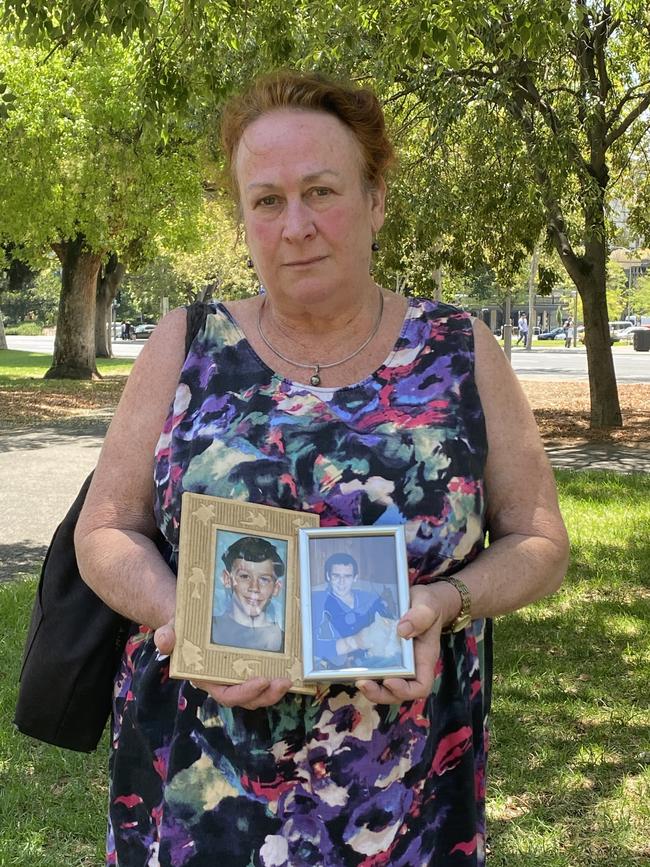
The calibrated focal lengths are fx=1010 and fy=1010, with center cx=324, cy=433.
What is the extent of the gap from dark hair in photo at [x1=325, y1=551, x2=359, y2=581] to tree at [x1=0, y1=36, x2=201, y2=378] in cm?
1620

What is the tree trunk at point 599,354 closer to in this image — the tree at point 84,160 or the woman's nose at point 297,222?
the tree at point 84,160

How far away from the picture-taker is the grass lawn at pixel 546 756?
12.6ft

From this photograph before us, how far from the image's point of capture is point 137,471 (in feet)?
6.73

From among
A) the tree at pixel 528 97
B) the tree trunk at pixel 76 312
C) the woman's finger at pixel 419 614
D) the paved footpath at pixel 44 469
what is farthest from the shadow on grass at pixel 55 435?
the woman's finger at pixel 419 614

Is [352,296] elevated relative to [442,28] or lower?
lower

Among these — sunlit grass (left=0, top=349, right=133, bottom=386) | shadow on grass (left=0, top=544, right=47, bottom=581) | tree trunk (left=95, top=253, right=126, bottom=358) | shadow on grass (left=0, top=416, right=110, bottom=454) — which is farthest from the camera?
tree trunk (left=95, top=253, right=126, bottom=358)

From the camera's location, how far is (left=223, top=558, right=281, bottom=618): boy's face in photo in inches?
69.3

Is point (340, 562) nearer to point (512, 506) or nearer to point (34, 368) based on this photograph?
point (512, 506)

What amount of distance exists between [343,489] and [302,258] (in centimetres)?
48

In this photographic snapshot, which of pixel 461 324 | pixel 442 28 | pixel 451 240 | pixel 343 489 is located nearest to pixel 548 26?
pixel 442 28

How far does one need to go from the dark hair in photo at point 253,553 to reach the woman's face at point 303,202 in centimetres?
56

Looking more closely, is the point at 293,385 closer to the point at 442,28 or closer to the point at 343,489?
the point at 343,489

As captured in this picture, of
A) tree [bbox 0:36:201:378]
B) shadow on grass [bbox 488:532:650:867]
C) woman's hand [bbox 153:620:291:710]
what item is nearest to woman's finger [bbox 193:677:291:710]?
woman's hand [bbox 153:620:291:710]

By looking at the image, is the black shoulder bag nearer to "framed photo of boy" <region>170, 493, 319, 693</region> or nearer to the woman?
the woman
